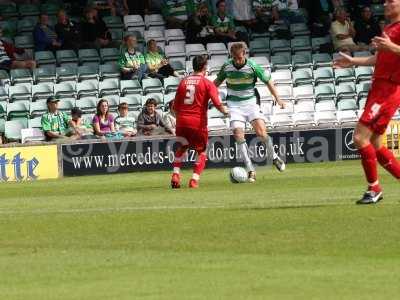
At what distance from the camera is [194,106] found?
22.5 metres

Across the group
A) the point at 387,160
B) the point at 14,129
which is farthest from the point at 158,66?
the point at 387,160

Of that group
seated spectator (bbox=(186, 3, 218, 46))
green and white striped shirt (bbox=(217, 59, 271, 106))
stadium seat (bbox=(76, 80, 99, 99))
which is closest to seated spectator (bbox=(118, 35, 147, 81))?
stadium seat (bbox=(76, 80, 99, 99))

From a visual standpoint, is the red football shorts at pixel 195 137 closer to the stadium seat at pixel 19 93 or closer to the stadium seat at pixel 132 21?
the stadium seat at pixel 19 93

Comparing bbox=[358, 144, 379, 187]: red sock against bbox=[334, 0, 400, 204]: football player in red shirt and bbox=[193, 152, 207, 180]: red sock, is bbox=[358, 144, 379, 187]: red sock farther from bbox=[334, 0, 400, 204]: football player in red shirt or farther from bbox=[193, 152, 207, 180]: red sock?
bbox=[193, 152, 207, 180]: red sock

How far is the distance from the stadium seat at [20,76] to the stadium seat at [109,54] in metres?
1.99

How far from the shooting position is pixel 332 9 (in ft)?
118

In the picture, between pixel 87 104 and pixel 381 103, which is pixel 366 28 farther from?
pixel 381 103

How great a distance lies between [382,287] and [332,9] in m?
26.2

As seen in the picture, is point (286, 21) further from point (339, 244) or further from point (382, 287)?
point (382, 287)

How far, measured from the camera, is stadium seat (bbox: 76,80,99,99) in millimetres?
32000

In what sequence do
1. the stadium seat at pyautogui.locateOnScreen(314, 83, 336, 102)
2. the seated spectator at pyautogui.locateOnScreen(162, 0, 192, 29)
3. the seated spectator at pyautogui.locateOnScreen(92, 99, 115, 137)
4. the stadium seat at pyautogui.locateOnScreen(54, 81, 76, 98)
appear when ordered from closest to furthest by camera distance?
the seated spectator at pyautogui.locateOnScreen(92, 99, 115, 137) → the stadium seat at pyautogui.locateOnScreen(54, 81, 76, 98) → the stadium seat at pyautogui.locateOnScreen(314, 83, 336, 102) → the seated spectator at pyautogui.locateOnScreen(162, 0, 192, 29)

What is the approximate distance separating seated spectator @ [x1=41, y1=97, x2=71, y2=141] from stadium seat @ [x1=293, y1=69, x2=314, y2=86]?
20.3ft

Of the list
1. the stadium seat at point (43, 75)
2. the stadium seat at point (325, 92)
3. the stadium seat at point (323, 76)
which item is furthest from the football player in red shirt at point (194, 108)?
the stadium seat at point (323, 76)

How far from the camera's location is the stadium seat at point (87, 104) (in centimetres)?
3133
